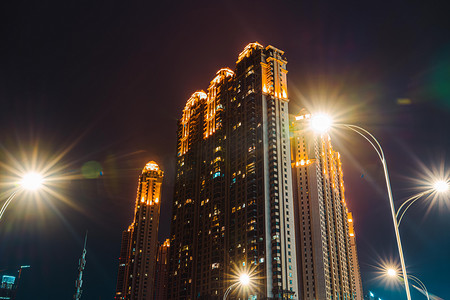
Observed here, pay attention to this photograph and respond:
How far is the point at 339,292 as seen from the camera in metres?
142

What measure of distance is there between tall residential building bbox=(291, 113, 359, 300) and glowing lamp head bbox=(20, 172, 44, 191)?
119700 millimetres

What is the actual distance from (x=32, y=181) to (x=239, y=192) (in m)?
93.1

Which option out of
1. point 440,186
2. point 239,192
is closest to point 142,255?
point 239,192

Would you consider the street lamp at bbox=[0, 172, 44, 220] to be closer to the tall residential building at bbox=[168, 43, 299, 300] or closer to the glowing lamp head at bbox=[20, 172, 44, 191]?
the glowing lamp head at bbox=[20, 172, 44, 191]

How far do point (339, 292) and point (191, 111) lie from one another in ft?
293

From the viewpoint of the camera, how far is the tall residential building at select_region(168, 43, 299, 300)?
104m

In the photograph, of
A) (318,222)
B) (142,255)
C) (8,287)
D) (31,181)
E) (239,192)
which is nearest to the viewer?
(31,181)

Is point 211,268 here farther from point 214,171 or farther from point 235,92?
point 235,92

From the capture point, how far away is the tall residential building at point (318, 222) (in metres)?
136

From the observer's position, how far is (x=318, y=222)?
144 meters

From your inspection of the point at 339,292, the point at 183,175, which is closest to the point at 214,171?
the point at 183,175

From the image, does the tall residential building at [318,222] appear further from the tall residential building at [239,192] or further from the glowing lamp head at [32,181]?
the glowing lamp head at [32,181]

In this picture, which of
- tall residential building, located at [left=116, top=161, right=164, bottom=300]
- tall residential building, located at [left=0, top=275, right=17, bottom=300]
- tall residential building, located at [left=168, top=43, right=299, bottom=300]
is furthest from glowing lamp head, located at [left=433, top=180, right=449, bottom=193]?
tall residential building, located at [left=116, top=161, right=164, bottom=300]

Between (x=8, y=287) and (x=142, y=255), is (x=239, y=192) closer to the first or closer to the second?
(x=8, y=287)
